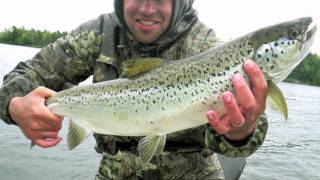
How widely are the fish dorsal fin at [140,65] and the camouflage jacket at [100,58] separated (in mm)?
525

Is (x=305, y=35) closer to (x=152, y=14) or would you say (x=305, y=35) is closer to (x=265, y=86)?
(x=265, y=86)

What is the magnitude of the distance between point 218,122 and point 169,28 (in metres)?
1.03

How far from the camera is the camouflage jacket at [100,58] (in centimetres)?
347

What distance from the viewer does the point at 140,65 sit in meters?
3.04

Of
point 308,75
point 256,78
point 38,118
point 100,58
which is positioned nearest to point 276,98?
point 256,78

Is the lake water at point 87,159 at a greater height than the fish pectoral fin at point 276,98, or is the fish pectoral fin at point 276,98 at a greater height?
the fish pectoral fin at point 276,98

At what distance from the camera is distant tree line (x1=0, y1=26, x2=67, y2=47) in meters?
95.7

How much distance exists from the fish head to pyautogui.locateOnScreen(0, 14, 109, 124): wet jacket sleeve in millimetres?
1430

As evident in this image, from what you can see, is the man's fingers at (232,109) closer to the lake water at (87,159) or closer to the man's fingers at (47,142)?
the man's fingers at (47,142)

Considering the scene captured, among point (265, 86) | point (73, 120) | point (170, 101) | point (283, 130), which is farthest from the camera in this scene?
point (283, 130)

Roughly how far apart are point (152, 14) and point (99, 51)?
0.60 meters

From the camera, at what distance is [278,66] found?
2785 millimetres

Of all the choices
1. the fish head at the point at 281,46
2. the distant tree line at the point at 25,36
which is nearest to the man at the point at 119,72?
the fish head at the point at 281,46

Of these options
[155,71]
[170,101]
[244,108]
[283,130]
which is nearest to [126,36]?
[155,71]
